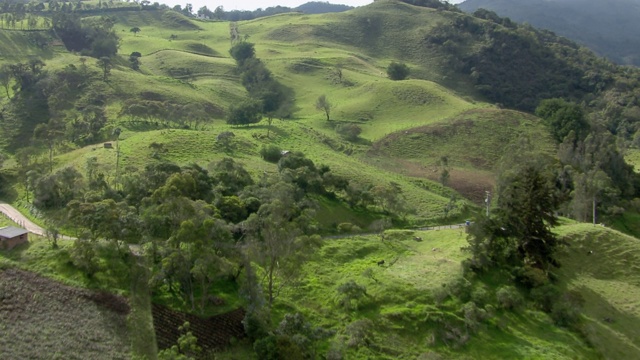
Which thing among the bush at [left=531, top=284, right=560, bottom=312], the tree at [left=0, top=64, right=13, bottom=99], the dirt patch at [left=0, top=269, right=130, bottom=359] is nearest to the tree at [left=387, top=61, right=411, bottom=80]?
the tree at [left=0, top=64, right=13, bottom=99]

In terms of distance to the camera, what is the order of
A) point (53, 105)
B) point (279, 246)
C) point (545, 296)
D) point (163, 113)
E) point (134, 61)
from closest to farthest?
point (279, 246) → point (545, 296) → point (163, 113) → point (53, 105) → point (134, 61)

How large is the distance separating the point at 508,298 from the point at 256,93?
8206 cm

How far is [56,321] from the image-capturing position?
33.0 meters

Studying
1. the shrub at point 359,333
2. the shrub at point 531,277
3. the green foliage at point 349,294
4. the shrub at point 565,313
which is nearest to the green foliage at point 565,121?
the shrub at point 531,277

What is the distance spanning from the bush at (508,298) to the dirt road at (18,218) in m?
36.2

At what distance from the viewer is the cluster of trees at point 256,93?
94438 millimetres

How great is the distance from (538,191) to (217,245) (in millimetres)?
27575

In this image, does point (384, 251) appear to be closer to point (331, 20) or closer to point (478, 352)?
point (478, 352)

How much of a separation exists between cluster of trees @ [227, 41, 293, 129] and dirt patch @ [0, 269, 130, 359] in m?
61.1

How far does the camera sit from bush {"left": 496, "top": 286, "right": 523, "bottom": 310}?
4172 cm

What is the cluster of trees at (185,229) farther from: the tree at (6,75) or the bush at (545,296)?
the tree at (6,75)

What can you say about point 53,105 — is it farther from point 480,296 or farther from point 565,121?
point 565,121

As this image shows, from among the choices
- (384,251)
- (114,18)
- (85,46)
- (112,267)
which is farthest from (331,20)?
(112,267)

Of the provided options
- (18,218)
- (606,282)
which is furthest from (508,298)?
(18,218)
